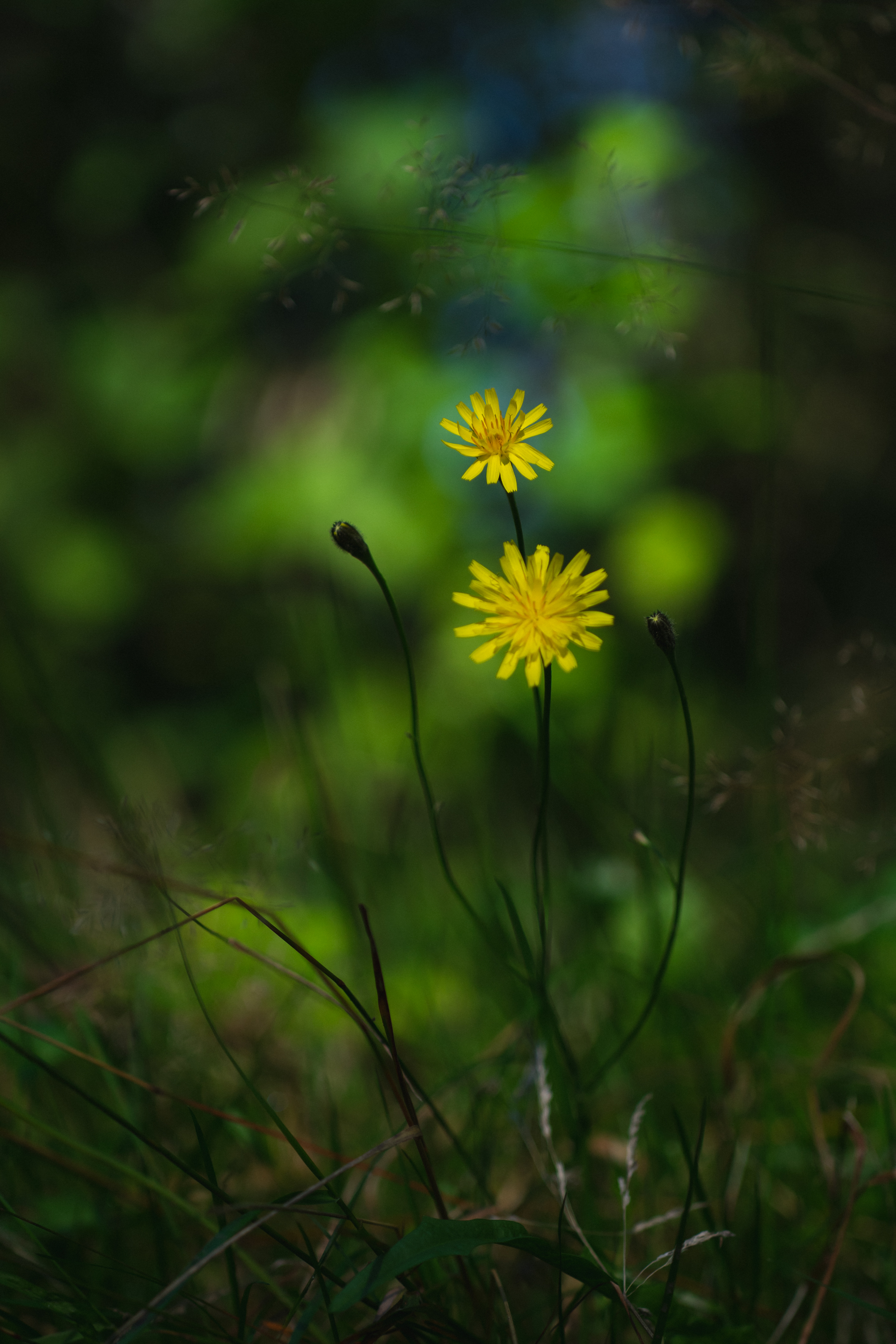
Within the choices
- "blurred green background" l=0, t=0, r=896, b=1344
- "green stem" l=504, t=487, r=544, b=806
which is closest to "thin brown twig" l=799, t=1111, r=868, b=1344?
"blurred green background" l=0, t=0, r=896, b=1344

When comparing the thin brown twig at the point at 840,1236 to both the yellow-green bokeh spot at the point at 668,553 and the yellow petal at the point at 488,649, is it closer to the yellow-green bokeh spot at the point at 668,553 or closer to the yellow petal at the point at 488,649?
the yellow petal at the point at 488,649

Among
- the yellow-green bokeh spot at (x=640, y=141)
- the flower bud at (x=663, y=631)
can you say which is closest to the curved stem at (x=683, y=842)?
the flower bud at (x=663, y=631)

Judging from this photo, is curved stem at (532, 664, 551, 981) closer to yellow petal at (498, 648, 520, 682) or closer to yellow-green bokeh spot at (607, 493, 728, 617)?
yellow petal at (498, 648, 520, 682)

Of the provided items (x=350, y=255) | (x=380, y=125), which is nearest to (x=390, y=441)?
(x=350, y=255)

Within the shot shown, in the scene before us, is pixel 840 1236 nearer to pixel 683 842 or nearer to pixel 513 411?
pixel 683 842

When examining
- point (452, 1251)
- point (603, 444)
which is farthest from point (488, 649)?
point (603, 444)

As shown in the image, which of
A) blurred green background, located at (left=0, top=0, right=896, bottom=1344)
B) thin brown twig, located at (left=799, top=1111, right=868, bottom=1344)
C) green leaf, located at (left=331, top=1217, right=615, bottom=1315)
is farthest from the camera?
blurred green background, located at (left=0, top=0, right=896, bottom=1344)

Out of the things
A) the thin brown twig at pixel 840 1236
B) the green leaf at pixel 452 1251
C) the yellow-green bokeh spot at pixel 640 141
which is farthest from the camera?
the yellow-green bokeh spot at pixel 640 141
